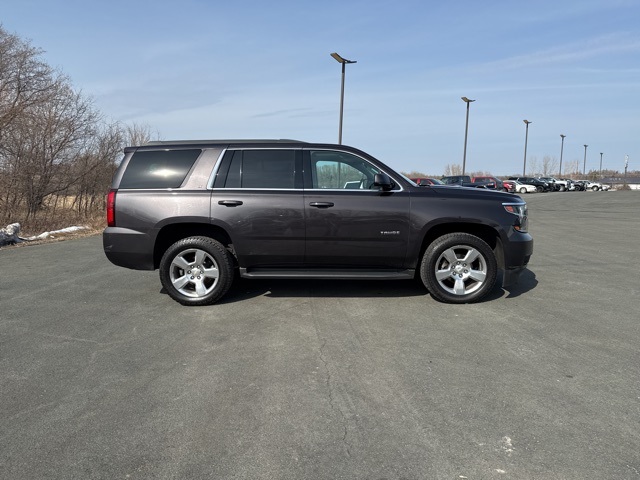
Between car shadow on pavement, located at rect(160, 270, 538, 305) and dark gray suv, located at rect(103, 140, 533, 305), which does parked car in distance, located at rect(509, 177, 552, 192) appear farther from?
dark gray suv, located at rect(103, 140, 533, 305)

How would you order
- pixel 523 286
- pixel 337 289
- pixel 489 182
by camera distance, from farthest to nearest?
pixel 489 182 < pixel 523 286 < pixel 337 289

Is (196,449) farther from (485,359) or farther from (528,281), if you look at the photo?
(528,281)

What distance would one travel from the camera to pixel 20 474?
8.46ft

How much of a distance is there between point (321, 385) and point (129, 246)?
3.39 m

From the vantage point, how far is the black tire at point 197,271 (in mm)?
5773

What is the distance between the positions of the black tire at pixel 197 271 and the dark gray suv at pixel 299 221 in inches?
0.5

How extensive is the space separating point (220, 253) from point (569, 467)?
13.8 feet

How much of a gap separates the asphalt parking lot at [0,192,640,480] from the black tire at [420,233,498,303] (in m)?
0.22

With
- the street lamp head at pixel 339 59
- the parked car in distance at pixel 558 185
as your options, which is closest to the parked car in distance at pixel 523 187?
the parked car in distance at pixel 558 185

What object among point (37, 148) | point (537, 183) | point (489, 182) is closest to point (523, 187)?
point (537, 183)

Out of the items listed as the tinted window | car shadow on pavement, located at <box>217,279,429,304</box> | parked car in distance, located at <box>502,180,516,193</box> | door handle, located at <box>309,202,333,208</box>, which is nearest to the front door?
door handle, located at <box>309,202,333,208</box>

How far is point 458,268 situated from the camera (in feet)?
19.0

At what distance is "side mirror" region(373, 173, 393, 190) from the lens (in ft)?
18.6

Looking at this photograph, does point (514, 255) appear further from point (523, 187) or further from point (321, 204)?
point (523, 187)
